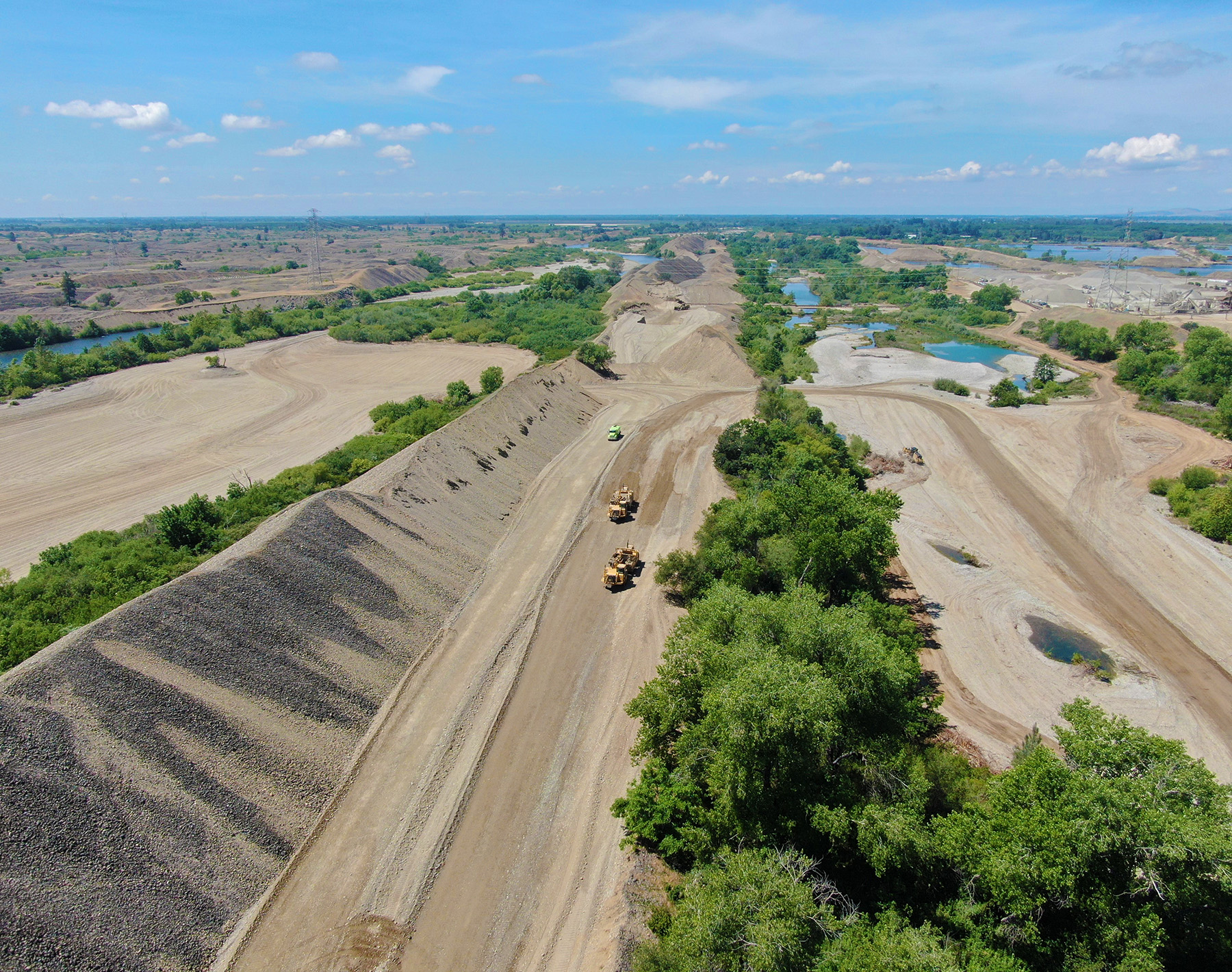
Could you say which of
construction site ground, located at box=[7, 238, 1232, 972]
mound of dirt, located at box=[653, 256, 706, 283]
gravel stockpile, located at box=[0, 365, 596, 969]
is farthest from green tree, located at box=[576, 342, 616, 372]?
mound of dirt, located at box=[653, 256, 706, 283]

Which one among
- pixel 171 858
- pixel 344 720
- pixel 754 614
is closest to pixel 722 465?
pixel 754 614

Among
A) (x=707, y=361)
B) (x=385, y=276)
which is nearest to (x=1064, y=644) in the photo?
(x=707, y=361)

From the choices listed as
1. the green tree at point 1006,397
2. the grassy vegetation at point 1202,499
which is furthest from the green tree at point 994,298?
the grassy vegetation at point 1202,499

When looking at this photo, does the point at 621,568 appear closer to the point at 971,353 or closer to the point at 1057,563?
the point at 1057,563

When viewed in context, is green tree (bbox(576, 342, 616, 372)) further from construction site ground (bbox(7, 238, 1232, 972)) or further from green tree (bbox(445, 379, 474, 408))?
construction site ground (bbox(7, 238, 1232, 972))

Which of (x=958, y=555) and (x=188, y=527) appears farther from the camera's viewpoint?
(x=958, y=555)

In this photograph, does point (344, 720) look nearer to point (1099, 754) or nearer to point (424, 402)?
point (1099, 754)
